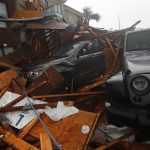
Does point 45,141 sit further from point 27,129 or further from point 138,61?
point 138,61

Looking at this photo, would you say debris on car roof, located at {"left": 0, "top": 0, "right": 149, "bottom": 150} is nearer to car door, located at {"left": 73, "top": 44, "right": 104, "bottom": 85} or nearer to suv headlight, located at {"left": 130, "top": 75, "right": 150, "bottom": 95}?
car door, located at {"left": 73, "top": 44, "right": 104, "bottom": 85}

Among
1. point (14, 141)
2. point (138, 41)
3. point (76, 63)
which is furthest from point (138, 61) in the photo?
point (76, 63)

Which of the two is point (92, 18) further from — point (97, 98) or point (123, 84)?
point (123, 84)

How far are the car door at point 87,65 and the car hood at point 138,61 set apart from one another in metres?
2.55

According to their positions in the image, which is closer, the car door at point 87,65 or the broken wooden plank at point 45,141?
the broken wooden plank at point 45,141

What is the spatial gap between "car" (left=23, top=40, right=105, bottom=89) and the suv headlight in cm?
363

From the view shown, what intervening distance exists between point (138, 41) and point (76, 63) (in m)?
2.43

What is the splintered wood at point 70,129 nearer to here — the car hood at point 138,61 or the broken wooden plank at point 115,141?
the broken wooden plank at point 115,141

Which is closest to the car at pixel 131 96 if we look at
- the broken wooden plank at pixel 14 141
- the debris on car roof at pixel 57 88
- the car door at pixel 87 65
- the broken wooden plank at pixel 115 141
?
the debris on car roof at pixel 57 88

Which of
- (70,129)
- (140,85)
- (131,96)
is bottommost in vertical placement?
(70,129)

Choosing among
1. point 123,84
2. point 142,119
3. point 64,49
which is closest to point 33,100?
point 123,84

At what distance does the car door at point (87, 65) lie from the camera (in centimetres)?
859

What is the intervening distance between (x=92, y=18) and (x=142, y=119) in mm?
34691

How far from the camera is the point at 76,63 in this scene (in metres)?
8.54
